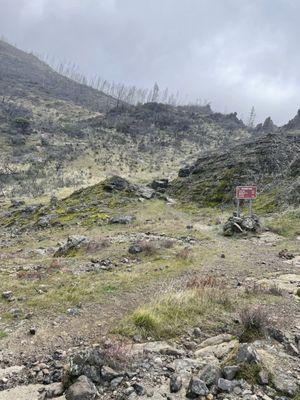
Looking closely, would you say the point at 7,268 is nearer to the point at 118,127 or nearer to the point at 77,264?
the point at 77,264

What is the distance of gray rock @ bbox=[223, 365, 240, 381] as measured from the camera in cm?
692

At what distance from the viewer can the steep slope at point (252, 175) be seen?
3852cm

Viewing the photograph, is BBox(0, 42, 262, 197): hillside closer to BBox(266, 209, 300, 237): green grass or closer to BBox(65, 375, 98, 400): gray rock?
BBox(266, 209, 300, 237): green grass

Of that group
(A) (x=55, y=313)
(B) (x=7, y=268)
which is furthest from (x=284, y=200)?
(A) (x=55, y=313)

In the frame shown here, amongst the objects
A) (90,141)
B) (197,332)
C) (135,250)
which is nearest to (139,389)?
(197,332)

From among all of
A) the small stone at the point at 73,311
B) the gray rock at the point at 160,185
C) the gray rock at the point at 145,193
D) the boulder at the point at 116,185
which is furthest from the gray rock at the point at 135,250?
the gray rock at the point at 160,185

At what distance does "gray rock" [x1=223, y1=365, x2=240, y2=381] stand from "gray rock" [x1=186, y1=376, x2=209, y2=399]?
1.56 ft

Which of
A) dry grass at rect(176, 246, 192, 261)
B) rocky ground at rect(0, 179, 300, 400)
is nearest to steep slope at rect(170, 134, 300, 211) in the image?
dry grass at rect(176, 246, 192, 261)

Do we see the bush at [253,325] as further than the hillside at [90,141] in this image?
No

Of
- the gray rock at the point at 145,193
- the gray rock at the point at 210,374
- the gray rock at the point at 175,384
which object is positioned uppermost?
the gray rock at the point at 145,193

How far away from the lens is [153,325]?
9.35m

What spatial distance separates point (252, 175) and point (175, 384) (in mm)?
42996

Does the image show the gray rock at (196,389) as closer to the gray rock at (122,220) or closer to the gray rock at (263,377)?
the gray rock at (263,377)

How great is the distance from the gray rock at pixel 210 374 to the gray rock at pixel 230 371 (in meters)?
0.12
